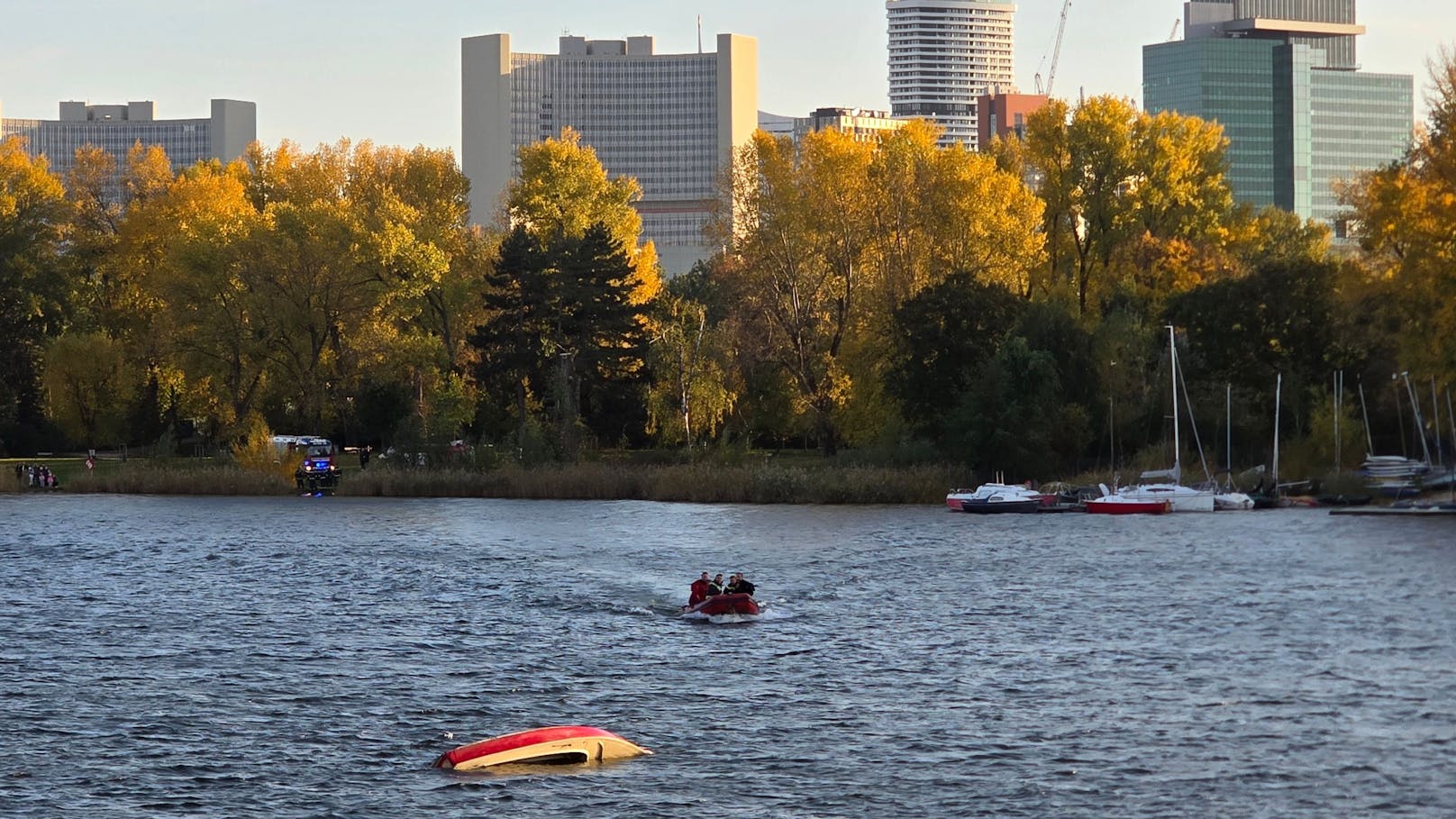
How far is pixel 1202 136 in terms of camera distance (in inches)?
4904

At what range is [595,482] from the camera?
350 ft

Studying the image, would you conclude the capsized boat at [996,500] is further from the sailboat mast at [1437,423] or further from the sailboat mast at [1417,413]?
the sailboat mast at [1437,423]

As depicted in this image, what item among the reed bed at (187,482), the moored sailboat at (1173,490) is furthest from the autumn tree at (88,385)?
the moored sailboat at (1173,490)

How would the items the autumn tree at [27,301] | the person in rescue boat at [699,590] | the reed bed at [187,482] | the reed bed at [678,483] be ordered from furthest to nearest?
the autumn tree at [27,301] < the reed bed at [187,482] < the reed bed at [678,483] < the person in rescue boat at [699,590]

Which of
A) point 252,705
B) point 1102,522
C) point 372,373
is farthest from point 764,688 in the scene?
point 372,373

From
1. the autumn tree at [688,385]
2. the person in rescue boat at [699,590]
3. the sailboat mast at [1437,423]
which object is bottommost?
the person in rescue boat at [699,590]

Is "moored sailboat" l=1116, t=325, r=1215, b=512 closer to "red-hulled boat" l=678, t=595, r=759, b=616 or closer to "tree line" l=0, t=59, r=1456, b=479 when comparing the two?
"tree line" l=0, t=59, r=1456, b=479

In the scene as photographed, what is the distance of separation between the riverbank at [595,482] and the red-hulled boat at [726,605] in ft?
140

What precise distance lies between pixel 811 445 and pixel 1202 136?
31.9 meters

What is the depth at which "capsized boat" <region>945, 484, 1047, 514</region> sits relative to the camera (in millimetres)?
94688

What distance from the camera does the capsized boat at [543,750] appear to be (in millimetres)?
36500

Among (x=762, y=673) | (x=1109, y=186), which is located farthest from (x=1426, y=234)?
(x=762, y=673)

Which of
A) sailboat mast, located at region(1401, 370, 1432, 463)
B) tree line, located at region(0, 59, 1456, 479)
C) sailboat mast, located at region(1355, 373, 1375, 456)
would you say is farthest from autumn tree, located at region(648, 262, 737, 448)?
sailboat mast, located at region(1401, 370, 1432, 463)

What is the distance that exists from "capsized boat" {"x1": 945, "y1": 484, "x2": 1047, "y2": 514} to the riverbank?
4323 millimetres
